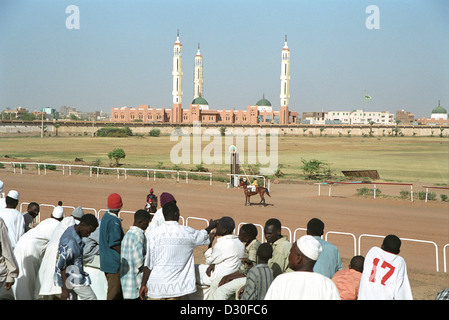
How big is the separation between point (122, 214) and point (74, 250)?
10782 mm

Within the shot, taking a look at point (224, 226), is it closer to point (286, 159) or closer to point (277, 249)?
point (277, 249)

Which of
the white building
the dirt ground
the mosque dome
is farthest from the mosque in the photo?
the dirt ground

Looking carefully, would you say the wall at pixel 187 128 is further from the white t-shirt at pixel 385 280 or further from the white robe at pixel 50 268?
the white t-shirt at pixel 385 280

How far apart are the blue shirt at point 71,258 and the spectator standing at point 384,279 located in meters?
2.70

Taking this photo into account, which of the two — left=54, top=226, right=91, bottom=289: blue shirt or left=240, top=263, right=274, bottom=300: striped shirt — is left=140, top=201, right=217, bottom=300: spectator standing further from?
left=240, top=263, right=274, bottom=300: striped shirt

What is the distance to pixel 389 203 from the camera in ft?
67.4

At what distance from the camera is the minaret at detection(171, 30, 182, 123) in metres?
111

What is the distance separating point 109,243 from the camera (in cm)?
564

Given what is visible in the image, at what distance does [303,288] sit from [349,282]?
1.78 meters

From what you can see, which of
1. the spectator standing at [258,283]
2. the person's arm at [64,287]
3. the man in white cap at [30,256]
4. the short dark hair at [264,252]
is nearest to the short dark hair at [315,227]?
the short dark hair at [264,252]

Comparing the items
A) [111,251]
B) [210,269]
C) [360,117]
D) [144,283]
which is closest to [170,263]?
[144,283]

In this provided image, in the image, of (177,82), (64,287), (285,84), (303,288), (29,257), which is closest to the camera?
(303,288)
